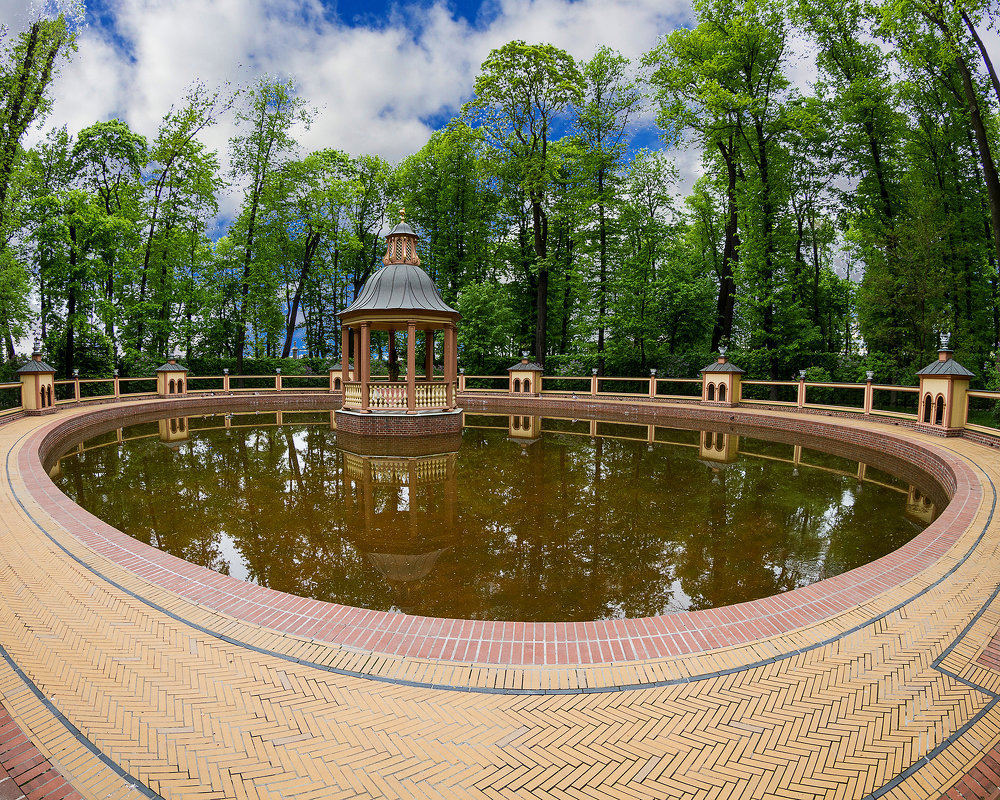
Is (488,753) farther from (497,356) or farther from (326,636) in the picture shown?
(497,356)

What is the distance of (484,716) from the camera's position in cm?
297

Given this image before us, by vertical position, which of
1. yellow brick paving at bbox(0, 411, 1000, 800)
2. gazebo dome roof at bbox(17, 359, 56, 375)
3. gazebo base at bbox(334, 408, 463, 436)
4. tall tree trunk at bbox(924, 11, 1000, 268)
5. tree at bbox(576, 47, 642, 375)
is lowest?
yellow brick paving at bbox(0, 411, 1000, 800)

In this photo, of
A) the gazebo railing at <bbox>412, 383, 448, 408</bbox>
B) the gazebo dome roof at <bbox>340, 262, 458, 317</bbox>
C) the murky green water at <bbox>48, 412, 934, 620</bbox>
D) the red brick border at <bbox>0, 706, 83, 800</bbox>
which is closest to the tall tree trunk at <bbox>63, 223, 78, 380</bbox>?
the murky green water at <bbox>48, 412, 934, 620</bbox>

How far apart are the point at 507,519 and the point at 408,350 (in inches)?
366

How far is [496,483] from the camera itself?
9211 millimetres

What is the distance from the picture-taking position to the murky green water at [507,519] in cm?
509

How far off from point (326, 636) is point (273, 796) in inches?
58.0

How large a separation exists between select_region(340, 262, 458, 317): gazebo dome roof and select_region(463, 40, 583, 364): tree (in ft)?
35.0

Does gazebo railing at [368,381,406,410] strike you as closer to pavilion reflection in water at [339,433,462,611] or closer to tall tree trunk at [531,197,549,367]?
pavilion reflection in water at [339,433,462,611]

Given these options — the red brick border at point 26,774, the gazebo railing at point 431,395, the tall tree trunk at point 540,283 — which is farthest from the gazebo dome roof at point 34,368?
the tall tree trunk at point 540,283

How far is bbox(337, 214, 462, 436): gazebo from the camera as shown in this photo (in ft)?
49.3

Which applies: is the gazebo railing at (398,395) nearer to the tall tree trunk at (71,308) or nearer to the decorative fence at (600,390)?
the decorative fence at (600,390)

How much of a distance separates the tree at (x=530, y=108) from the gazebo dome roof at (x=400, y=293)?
10655mm

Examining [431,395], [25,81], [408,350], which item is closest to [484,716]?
[408,350]
